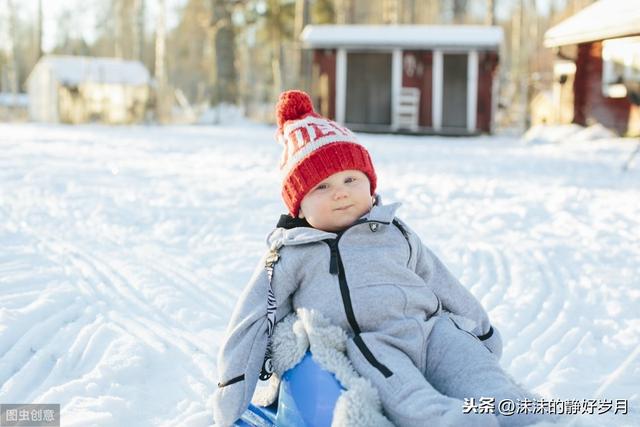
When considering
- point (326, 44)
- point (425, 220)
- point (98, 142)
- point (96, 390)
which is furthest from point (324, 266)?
point (326, 44)

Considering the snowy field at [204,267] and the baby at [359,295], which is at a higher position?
the baby at [359,295]

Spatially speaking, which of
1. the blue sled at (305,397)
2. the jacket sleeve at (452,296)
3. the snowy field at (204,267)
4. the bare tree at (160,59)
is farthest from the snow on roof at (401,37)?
the blue sled at (305,397)

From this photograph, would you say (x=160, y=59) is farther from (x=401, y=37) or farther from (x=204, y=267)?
(x=204, y=267)

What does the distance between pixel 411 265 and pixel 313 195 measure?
405 millimetres

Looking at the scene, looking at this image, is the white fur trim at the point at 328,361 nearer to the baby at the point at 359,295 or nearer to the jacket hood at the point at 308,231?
the baby at the point at 359,295

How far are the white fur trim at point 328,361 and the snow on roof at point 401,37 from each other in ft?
53.5

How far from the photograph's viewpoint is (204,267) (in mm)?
4875

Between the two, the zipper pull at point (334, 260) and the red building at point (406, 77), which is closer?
the zipper pull at point (334, 260)

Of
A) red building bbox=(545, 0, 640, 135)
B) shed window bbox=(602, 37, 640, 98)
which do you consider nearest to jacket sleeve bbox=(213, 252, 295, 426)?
red building bbox=(545, 0, 640, 135)

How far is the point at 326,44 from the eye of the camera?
18.5m

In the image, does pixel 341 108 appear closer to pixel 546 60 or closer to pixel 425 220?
pixel 425 220

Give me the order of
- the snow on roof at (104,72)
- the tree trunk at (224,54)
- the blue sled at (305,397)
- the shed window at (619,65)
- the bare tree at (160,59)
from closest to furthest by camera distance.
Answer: the blue sled at (305,397) < the shed window at (619,65) < the bare tree at (160,59) < the tree trunk at (224,54) < the snow on roof at (104,72)

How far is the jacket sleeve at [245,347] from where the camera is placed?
242 centimetres

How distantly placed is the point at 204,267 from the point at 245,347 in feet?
8.13
